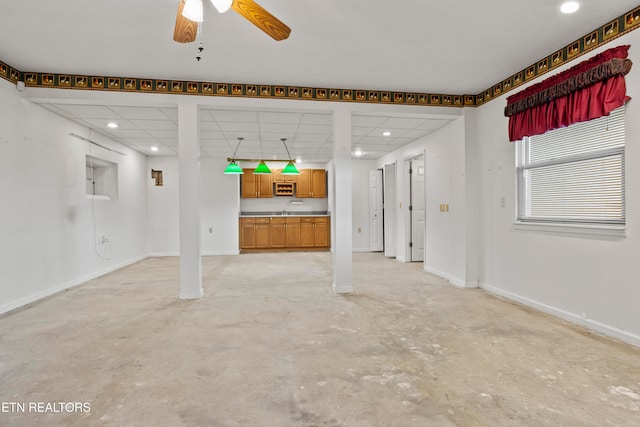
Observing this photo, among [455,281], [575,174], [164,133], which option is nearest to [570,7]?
[575,174]

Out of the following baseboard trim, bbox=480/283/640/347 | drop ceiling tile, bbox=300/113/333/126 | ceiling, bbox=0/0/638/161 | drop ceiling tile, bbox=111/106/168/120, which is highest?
ceiling, bbox=0/0/638/161

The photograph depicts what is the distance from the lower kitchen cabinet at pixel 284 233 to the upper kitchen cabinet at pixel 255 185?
2.57 ft

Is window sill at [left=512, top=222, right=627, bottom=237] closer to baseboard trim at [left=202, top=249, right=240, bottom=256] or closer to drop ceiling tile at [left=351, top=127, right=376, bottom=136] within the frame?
drop ceiling tile at [left=351, top=127, right=376, bottom=136]

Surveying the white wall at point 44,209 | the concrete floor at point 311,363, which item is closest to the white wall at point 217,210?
the white wall at point 44,209

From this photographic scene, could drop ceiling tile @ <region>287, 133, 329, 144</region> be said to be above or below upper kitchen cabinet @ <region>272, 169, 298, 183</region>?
above

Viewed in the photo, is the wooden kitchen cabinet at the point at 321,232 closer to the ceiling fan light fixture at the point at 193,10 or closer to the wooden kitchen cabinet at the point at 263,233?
the wooden kitchen cabinet at the point at 263,233

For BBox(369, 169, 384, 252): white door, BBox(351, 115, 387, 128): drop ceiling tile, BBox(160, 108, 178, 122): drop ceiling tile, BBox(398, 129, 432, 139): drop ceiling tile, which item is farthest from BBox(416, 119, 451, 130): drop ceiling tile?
BBox(160, 108, 178, 122): drop ceiling tile

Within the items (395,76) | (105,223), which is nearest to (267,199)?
(105,223)

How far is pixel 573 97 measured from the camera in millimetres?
3219

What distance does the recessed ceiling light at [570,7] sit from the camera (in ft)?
8.72

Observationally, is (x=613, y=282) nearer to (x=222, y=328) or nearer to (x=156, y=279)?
(x=222, y=328)

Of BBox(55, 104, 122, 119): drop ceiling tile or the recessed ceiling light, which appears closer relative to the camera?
the recessed ceiling light

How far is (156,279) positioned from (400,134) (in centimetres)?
507

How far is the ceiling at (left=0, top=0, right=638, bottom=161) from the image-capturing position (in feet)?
8.96
